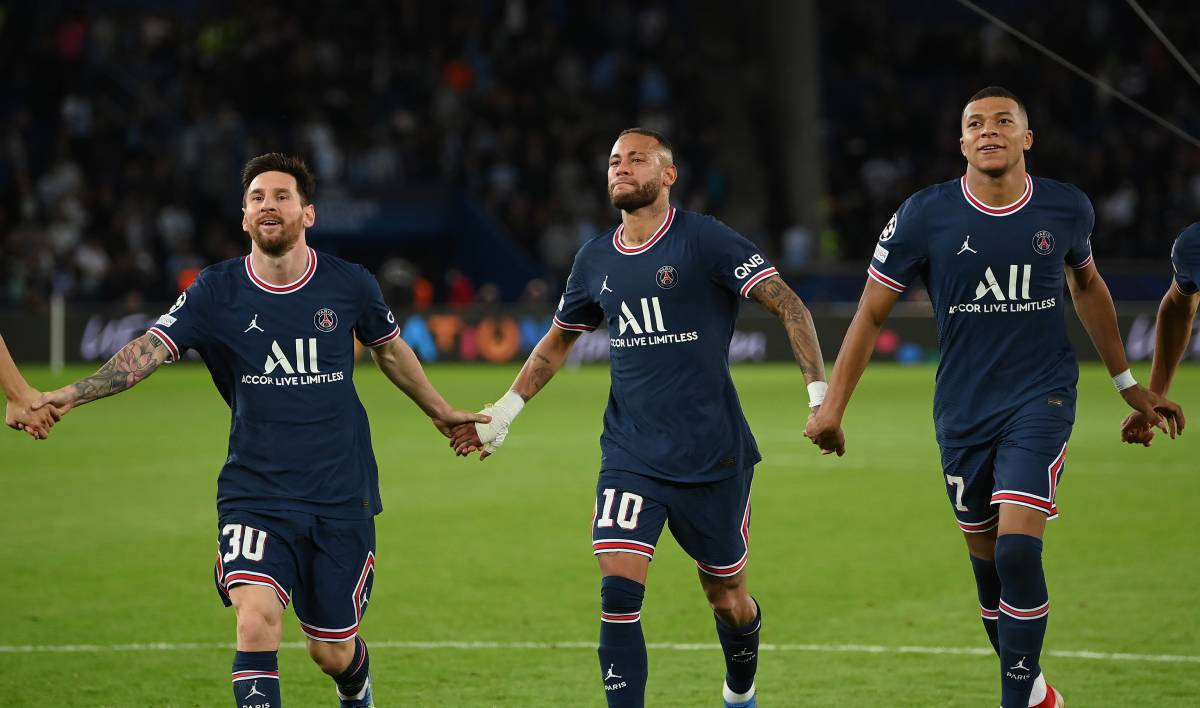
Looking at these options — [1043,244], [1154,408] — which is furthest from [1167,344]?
[1043,244]

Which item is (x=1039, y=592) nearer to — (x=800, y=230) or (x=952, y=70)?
(x=800, y=230)

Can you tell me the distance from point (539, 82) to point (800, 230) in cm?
623

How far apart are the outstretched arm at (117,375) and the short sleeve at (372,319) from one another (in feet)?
2.57

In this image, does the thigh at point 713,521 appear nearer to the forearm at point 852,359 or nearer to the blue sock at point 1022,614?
the forearm at point 852,359

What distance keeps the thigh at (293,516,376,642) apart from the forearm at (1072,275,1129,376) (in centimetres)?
324

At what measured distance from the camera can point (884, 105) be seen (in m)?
36.5

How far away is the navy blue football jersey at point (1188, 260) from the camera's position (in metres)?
7.68

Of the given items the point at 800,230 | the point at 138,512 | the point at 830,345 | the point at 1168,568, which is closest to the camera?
→ the point at 1168,568

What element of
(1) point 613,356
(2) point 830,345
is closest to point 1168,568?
(1) point 613,356

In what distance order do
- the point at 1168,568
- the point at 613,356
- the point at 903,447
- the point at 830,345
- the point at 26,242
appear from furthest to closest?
1. the point at 26,242
2. the point at 830,345
3. the point at 903,447
4. the point at 1168,568
5. the point at 613,356

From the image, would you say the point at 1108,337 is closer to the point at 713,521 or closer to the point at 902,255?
the point at 902,255

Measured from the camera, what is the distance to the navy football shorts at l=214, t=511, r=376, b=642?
654 cm

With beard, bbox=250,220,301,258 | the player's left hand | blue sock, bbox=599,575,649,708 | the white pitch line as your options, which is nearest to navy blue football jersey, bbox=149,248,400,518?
beard, bbox=250,220,301,258

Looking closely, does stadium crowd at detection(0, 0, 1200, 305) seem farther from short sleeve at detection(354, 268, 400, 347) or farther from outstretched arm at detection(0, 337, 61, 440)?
short sleeve at detection(354, 268, 400, 347)
